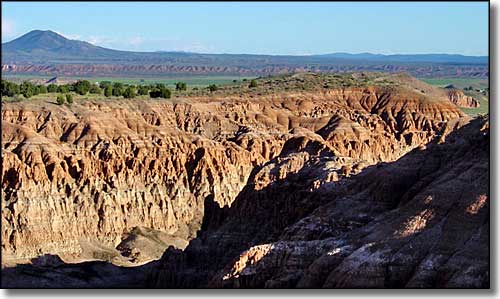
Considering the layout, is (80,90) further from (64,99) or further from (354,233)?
(354,233)

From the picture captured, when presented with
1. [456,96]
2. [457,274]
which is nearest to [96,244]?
[457,274]

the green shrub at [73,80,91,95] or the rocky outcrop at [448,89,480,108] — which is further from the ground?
the green shrub at [73,80,91,95]

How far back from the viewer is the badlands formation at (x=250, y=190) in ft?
140

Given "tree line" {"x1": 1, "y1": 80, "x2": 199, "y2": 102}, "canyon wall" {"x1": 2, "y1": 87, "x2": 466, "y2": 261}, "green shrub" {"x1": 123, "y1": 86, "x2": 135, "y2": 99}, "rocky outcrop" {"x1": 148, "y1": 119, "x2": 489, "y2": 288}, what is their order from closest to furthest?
"rocky outcrop" {"x1": 148, "y1": 119, "x2": 489, "y2": 288} → "canyon wall" {"x1": 2, "y1": 87, "x2": 466, "y2": 261} → "tree line" {"x1": 1, "y1": 80, "x2": 199, "y2": 102} → "green shrub" {"x1": 123, "y1": 86, "x2": 135, "y2": 99}

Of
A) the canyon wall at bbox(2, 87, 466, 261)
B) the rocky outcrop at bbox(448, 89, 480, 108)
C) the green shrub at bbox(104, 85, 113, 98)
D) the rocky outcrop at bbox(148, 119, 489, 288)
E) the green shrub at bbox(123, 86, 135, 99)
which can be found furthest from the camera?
the rocky outcrop at bbox(448, 89, 480, 108)

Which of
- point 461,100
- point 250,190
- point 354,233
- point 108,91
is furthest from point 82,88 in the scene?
point 461,100

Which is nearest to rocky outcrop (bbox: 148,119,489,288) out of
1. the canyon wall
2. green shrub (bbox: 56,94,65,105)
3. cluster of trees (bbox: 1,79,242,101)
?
the canyon wall

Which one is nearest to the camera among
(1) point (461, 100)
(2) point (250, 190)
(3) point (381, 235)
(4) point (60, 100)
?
(3) point (381, 235)

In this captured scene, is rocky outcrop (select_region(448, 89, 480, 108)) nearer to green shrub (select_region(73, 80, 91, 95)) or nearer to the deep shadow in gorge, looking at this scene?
green shrub (select_region(73, 80, 91, 95))

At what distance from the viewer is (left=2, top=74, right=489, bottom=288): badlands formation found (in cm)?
4262

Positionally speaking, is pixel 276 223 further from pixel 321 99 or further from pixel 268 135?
pixel 321 99

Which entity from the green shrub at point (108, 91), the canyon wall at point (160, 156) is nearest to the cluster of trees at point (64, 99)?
the canyon wall at point (160, 156)

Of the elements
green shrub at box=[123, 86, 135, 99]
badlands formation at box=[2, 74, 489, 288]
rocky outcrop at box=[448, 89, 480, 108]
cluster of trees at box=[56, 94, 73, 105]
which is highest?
cluster of trees at box=[56, 94, 73, 105]

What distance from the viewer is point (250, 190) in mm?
65250
